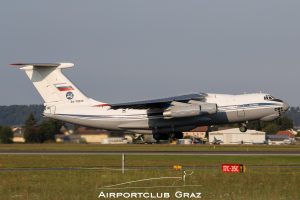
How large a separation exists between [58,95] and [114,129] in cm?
556

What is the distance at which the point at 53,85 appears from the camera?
59844 millimetres

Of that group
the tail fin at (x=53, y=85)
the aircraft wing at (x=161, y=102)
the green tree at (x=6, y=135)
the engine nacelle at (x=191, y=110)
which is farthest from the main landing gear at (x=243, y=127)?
the green tree at (x=6, y=135)

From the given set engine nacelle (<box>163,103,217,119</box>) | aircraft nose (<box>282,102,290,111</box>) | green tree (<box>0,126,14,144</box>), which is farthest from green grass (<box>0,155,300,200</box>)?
green tree (<box>0,126,14,144</box>)

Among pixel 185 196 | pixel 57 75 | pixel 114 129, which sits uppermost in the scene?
pixel 57 75

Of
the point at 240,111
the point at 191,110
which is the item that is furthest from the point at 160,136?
the point at 240,111

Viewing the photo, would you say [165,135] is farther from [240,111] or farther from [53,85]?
[53,85]

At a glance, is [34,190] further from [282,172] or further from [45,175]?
[282,172]

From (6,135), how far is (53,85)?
16.0 meters

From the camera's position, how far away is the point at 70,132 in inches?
2758

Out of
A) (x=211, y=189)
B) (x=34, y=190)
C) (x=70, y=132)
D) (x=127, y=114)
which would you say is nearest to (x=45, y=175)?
(x=34, y=190)

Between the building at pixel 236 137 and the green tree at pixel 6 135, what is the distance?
29392 millimetres

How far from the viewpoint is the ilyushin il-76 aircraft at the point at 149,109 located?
187ft

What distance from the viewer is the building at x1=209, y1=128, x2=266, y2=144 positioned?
93.6m

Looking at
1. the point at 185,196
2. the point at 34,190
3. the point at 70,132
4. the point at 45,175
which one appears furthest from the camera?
the point at 70,132
